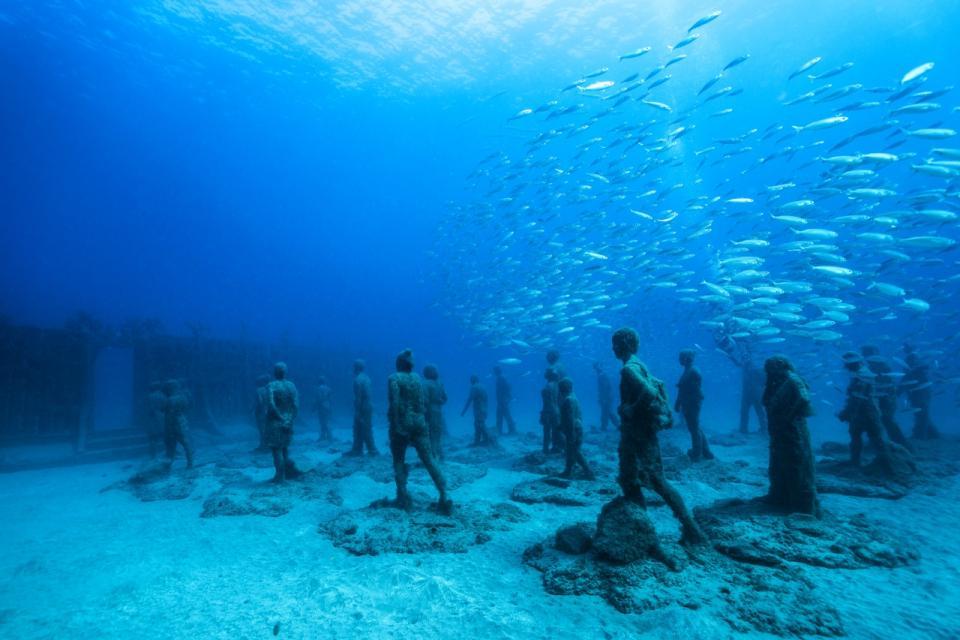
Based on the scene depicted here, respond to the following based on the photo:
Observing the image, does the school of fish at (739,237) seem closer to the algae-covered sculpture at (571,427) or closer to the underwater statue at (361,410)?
the algae-covered sculpture at (571,427)

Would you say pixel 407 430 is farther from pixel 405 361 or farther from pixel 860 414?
pixel 860 414

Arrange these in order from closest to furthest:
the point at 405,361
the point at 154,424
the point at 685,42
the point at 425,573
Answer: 1. the point at 425,573
2. the point at 405,361
3. the point at 154,424
4. the point at 685,42

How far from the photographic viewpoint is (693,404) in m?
10.4

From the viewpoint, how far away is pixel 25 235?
199375 millimetres

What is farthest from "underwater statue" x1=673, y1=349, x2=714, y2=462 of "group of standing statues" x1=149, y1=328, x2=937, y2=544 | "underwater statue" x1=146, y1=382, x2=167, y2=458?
"underwater statue" x1=146, y1=382, x2=167, y2=458

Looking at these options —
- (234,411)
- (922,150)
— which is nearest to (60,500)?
(234,411)

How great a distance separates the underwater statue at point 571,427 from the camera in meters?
8.45

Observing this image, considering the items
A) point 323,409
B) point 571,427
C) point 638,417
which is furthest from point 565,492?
point 323,409

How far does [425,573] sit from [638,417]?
10.1 ft

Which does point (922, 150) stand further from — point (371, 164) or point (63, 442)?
point (63, 442)

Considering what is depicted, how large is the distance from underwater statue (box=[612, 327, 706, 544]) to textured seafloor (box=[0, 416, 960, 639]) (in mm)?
725

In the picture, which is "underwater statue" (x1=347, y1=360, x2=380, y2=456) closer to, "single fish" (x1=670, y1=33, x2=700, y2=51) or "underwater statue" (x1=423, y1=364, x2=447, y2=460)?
"underwater statue" (x1=423, y1=364, x2=447, y2=460)

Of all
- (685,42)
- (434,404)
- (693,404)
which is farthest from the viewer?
(685,42)

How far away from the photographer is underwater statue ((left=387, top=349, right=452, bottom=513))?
21.8 feet
